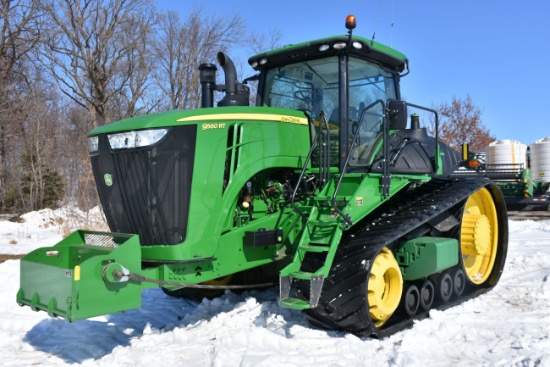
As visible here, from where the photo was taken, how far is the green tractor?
4195 millimetres

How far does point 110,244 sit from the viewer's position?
437 centimetres

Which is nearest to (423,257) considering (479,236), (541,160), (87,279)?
(479,236)

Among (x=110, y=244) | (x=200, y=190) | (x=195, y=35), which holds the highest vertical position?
(x=195, y=35)

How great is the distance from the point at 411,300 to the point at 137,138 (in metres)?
3.04

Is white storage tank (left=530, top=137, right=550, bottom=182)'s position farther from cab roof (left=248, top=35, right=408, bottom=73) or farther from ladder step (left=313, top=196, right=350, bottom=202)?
ladder step (left=313, top=196, right=350, bottom=202)

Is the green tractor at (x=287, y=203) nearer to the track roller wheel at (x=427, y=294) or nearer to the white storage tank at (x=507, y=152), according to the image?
the track roller wheel at (x=427, y=294)

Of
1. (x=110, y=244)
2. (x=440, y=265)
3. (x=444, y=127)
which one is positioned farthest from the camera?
(x=444, y=127)

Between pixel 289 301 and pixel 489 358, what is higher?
pixel 289 301

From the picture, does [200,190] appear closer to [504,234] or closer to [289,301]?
[289,301]

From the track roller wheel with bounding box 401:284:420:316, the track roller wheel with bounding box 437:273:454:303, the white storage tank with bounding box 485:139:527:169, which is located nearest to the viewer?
the track roller wheel with bounding box 401:284:420:316

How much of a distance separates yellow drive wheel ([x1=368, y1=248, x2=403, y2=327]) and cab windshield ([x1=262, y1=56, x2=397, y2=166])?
1020 millimetres

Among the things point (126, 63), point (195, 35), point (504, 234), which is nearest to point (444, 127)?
point (195, 35)

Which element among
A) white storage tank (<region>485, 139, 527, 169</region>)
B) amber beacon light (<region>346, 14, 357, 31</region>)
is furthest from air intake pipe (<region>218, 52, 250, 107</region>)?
white storage tank (<region>485, 139, 527, 169</region>)

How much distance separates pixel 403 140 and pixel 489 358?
2463 mm
